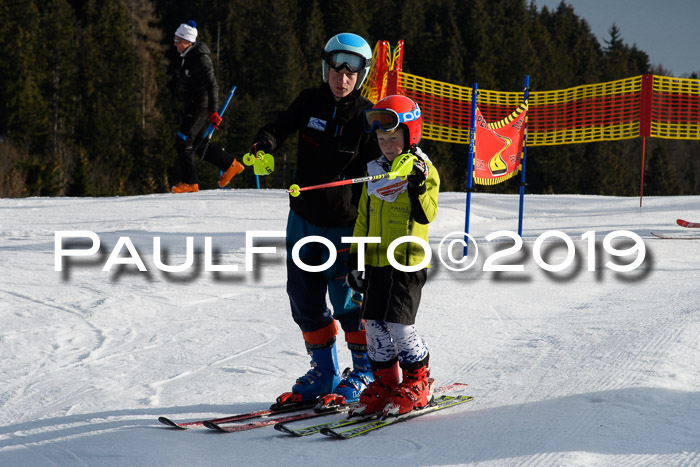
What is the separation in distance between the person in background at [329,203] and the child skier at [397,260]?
0.22 m

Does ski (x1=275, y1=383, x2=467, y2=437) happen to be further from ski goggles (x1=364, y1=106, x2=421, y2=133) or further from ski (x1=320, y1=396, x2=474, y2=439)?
ski goggles (x1=364, y1=106, x2=421, y2=133)

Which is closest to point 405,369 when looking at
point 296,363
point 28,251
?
point 296,363

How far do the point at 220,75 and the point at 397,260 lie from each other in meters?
45.4

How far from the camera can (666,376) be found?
170 inches

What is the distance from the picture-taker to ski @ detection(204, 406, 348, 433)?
138 inches

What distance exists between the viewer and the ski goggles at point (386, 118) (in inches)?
144

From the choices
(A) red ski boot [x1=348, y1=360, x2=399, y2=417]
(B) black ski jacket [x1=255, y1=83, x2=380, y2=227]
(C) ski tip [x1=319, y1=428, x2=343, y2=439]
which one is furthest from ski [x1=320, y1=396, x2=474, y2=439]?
(B) black ski jacket [x1=255, y1=83, x2=380, y2=227]

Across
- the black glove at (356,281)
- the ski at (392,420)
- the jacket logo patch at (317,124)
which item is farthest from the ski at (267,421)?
the jacket logo patch at (317,124)

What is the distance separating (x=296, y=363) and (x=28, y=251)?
16.2 ft

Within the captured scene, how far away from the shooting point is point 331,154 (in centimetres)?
404

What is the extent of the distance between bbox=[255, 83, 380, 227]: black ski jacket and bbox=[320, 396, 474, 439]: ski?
107 centimetres

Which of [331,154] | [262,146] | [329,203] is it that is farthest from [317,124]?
[329,203]

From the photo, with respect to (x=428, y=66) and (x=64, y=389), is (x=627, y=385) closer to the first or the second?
(x=64, y=389)

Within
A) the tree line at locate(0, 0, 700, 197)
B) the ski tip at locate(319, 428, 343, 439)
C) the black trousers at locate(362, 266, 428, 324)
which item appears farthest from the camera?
the tree line at locate(0, 0, 700, 197)
